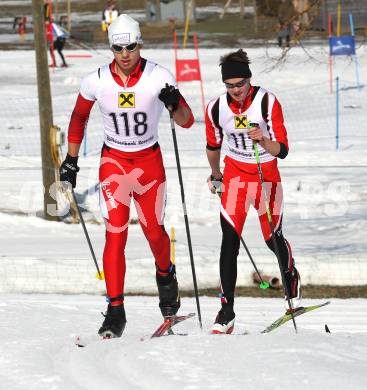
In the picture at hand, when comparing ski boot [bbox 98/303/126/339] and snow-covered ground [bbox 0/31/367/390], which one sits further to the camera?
ski boot [bbox 98/303/126/339]

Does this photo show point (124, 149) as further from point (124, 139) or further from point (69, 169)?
point (69, 169)

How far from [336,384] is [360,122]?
17818 millimetres

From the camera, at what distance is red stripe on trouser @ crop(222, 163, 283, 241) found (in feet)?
27.9

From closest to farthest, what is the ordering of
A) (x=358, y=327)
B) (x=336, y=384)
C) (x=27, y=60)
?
(x=336, y=384) → (x=358, y=327) → (x=27, y=60)

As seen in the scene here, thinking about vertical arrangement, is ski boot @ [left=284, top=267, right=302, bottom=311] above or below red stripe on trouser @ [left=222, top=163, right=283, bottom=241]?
below

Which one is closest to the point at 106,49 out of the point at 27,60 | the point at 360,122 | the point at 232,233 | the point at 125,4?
the point at 27,60

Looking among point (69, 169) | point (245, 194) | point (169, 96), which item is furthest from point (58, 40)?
point (169, 96)

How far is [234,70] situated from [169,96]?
2.02 feet

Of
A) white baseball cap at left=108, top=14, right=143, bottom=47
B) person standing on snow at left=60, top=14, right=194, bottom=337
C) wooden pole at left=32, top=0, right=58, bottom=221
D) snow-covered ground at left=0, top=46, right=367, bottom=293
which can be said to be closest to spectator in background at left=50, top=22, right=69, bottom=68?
snow-covered ground at left=0, top=46, right=367, bottom=293

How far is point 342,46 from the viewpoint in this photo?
2627 centimetres

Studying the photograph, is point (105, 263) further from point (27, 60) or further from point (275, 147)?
point (27, 60)

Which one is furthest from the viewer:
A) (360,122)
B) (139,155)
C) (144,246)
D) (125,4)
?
(125,4)

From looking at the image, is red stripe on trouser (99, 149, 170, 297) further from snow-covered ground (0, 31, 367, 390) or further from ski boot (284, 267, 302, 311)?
ski boot (284, 267, 302, 311)

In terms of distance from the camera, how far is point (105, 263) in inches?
319
